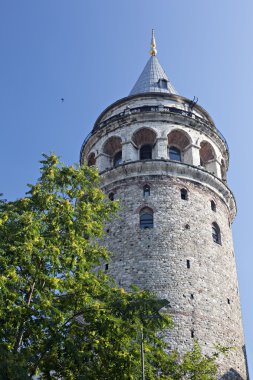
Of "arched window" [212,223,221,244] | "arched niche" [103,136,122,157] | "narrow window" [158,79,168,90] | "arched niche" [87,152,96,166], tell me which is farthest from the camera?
"narrow window" [158,79,168,90]

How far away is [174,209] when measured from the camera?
24.5 metres

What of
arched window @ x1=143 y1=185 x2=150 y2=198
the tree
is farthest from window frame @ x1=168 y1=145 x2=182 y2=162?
the tree

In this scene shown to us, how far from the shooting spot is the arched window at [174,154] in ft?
92.1

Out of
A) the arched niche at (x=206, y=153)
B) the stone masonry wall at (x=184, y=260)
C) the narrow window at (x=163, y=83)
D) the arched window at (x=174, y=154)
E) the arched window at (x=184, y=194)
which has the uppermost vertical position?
the narrow window at (x=163, y=83)

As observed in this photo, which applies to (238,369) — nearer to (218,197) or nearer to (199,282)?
(199,282)

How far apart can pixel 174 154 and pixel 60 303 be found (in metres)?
15.8

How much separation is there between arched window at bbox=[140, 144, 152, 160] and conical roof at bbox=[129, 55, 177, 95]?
3648 mm

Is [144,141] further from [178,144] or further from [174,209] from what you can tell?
[174,209]

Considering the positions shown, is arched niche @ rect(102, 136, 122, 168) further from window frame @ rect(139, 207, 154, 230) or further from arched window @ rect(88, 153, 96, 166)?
window frame @ rect(139, 207, 154, 230)

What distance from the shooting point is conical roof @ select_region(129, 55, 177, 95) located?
31.6 m

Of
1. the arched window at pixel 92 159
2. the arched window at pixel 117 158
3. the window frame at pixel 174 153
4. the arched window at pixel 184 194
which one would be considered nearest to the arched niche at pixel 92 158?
the arched window at pixel 92 159

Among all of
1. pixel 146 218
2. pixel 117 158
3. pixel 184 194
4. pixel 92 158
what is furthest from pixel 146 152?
pixel 146 218

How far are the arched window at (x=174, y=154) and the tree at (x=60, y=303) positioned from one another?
13.7 metres

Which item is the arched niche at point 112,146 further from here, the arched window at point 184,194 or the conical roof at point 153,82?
the arched window at point 184,194
